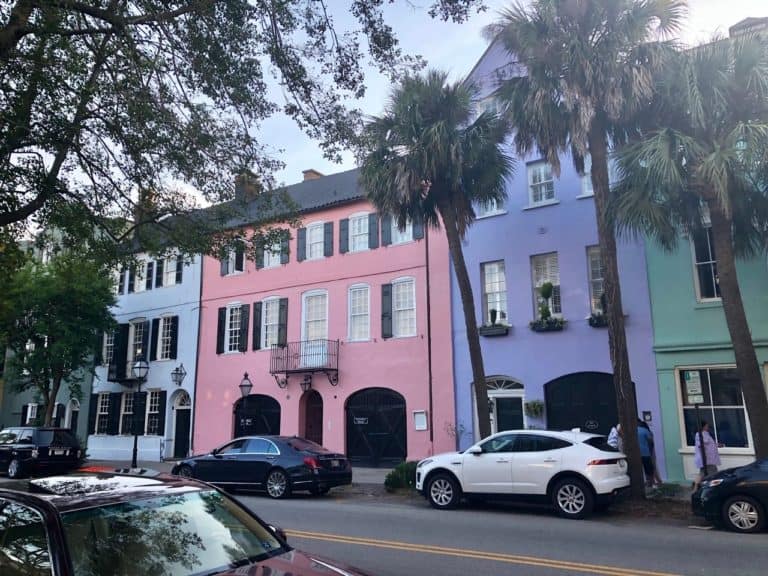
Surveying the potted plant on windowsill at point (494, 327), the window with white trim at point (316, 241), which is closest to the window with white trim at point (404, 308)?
the potted plant on windowsill at point (494, 327)

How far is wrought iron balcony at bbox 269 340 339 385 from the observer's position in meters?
23.1

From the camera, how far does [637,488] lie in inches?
498

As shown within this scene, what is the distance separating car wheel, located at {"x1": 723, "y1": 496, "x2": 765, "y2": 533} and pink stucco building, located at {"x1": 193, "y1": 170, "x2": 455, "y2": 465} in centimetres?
1041

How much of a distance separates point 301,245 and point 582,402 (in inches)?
489

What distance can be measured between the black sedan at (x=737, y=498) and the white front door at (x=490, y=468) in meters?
3.27

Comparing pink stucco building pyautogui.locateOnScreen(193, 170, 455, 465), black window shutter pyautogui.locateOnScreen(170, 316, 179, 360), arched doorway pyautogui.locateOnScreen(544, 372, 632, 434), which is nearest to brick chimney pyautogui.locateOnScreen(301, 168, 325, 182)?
pink stucco building pyautogui.locateOnScreen(193, 170, 455, 465)

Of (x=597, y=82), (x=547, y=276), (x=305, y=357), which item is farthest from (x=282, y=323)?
(x=597, y=82)

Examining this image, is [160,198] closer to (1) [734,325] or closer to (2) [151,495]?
(2) [151,495]

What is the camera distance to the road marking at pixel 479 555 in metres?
7.22

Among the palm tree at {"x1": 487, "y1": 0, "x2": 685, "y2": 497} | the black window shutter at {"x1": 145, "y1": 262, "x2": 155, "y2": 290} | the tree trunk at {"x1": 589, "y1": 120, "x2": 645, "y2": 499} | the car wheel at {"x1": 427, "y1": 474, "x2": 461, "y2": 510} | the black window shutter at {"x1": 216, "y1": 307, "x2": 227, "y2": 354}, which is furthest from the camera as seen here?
the black window shutter at {"x1": 145, "y1": 262, "x2": 155, "y2": 290}

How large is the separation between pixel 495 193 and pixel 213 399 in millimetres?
15627

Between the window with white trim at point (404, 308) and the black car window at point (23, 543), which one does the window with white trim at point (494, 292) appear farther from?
the black car window at point (23, 543)

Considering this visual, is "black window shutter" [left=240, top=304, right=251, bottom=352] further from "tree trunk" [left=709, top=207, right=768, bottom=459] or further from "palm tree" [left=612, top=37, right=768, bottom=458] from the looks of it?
"tree trunk" [left=709, top=207, right=768, bottom=459]

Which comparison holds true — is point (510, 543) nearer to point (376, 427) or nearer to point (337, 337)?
point (376, 427)
